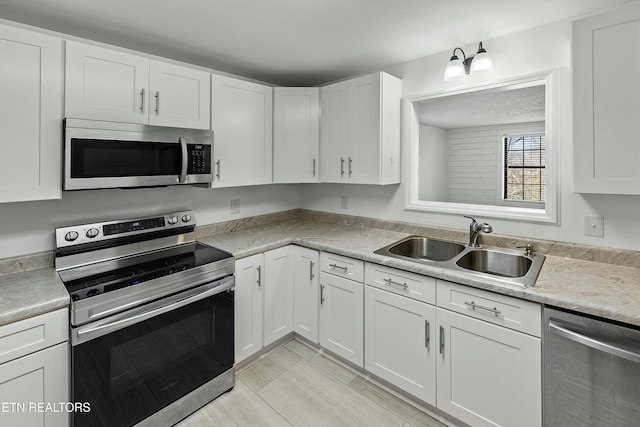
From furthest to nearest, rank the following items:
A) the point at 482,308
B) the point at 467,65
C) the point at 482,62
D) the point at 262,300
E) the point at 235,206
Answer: the point at 235,206 < the point at 262,300 < the point at 467,65 < the point at 482,62 < the point at 482,308

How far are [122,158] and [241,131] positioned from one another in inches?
35.6

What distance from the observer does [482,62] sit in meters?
1.96

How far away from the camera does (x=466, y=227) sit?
2311 millimetres

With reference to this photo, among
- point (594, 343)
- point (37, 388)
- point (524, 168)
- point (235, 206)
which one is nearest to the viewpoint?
point (594, 343)

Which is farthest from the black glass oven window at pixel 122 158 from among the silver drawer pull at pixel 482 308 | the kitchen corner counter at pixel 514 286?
the silver drawer pull at pixel 482 308

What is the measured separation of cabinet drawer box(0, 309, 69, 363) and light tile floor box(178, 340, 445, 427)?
0.86 m

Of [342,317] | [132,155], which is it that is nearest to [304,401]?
[342,317]

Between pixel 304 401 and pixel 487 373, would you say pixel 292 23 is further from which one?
pixel 304 401

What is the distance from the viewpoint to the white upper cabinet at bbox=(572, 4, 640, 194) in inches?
55.9

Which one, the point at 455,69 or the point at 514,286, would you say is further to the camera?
the point at 455,69

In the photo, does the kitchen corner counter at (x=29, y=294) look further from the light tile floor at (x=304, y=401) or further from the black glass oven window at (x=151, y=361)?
the light tile floor at (x=304, y=401)

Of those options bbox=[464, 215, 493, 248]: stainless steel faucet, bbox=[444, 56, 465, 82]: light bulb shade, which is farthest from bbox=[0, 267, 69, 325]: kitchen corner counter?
bbox=[444, 56, 465, 82]: light bulb shade

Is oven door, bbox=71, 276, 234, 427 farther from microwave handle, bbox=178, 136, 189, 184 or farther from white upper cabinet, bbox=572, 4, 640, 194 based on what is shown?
white upper cabinet, bbox=572, 4, 640, 194

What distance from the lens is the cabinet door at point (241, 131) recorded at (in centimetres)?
229
